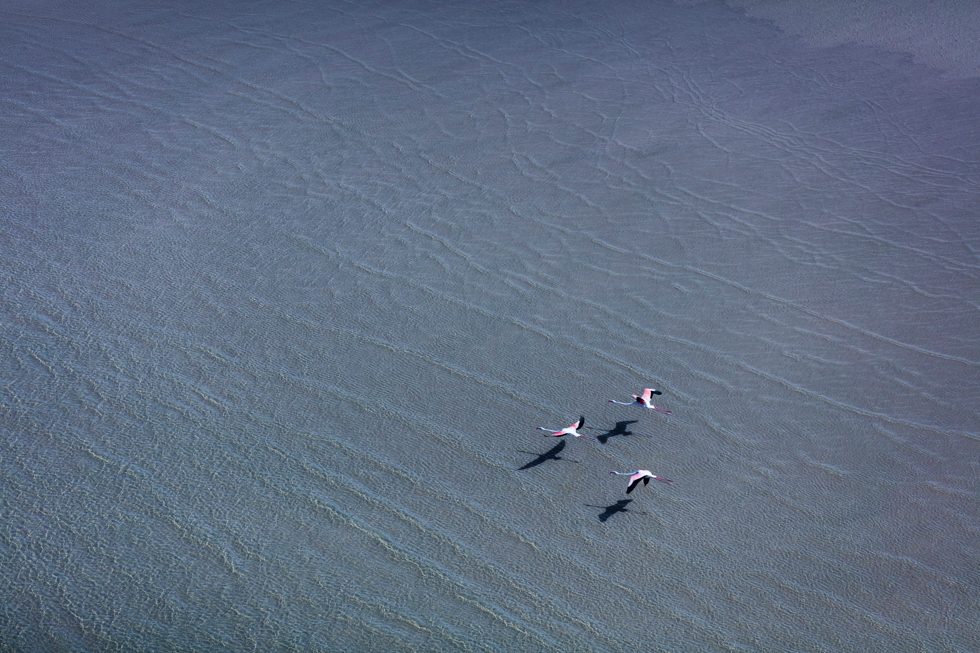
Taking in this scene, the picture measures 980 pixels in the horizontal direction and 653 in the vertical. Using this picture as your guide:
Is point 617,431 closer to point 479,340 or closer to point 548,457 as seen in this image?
point 548,457

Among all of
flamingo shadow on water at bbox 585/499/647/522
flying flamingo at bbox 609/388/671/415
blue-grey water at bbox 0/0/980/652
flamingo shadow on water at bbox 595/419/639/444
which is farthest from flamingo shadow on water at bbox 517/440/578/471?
flying flamingo at bbox 609/388/671/415

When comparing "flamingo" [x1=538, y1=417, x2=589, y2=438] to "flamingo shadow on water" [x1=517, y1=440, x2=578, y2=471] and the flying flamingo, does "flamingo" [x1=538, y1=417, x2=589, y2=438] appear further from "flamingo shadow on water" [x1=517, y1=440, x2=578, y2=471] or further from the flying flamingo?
the flying flamingo

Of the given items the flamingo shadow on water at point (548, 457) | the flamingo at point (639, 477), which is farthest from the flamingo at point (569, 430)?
the flamingo at point (639, 477)

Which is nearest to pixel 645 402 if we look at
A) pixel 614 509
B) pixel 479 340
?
pixel 614 509

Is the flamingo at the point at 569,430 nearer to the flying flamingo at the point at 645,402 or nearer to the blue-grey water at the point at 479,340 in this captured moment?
the blue-grey water at the point at 479,340

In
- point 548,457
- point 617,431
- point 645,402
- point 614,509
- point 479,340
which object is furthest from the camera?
point 479,340

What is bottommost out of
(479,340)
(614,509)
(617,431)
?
(614,509)
